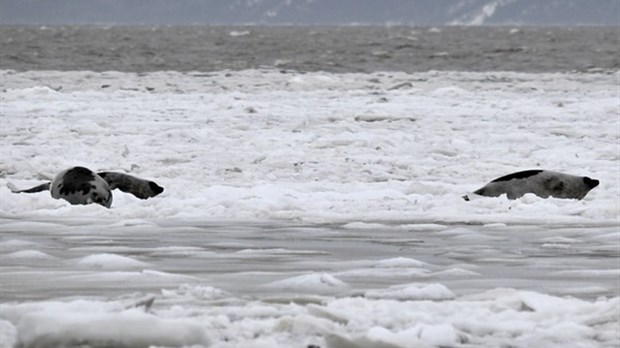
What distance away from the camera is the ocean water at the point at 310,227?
13.2 feet

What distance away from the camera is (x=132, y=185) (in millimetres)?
8828

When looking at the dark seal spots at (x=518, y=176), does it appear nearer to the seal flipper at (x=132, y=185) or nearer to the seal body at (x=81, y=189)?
the seal flipper at (x=132, y=185)

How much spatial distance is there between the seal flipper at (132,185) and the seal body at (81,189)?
391 mm

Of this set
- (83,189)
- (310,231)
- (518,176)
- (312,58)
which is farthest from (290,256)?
(312,58)

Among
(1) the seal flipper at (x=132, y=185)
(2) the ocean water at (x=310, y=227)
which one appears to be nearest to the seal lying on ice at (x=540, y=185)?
(2) the ocean water at (x=310, y=227)

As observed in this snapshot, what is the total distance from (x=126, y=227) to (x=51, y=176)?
272cm

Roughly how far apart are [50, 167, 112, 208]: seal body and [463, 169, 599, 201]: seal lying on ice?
7.52ft

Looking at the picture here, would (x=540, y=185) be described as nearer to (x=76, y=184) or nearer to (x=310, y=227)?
(x=310, y=227)

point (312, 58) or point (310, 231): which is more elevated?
point (312, 58)

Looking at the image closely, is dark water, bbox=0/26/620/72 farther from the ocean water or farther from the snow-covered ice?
the snow-covered ice

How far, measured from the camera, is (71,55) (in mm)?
36250

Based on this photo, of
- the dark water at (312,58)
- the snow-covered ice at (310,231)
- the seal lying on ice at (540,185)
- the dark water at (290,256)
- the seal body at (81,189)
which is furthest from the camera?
the dark water at (312,58)

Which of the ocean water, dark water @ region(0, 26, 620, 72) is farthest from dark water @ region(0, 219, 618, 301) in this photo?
dark water @ region(0, 26, 620, 72)

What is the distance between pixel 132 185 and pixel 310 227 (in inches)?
77.7
